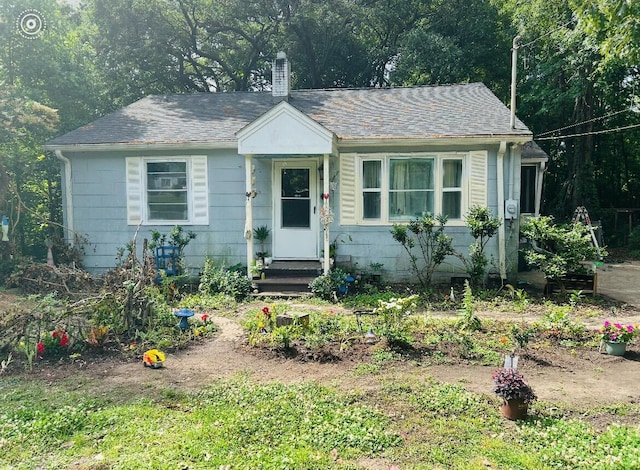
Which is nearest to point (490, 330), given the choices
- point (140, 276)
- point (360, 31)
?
point (140, 276)

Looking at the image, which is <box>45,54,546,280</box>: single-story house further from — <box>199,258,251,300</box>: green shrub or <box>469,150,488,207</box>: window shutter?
<box>199,258,251,300</box>: green shrub

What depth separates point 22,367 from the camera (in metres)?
4.84

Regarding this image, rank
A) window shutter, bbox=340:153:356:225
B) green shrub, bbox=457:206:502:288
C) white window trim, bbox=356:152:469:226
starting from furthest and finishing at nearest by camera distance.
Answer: window shutter, bbox=340:153:356:225
white window trim, bbox=356:152:469:226
green shrub, bbox=457:206:502:288

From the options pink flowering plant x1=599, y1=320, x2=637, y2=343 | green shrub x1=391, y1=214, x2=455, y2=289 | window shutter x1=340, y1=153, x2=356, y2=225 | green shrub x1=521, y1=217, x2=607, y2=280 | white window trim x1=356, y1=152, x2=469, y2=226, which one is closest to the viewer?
pink flowering plant x1=599, y1=320, x2=637, y2=343

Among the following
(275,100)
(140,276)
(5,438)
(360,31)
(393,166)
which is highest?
(360,31)

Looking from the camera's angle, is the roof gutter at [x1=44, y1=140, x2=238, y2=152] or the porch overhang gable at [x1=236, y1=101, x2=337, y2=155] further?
the roof gutter at [x1=44, y1=140, x2=238, y2=152]

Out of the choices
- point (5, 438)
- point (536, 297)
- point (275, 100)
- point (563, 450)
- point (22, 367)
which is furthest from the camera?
point (275, 100)

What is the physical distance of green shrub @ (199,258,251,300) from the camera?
8.40 m

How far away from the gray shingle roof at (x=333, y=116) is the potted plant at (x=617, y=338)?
4574mm

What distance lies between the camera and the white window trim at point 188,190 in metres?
9.70

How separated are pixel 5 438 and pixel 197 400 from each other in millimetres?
1464

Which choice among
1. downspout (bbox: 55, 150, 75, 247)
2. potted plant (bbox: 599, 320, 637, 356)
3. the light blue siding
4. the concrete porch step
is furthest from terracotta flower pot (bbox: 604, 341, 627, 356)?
downspout (bbox: 55, 150, 75, 247)

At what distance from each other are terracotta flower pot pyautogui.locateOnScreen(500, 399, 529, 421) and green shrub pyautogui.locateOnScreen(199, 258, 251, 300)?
5555mm

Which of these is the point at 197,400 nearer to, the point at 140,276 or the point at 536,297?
the point at 140,276
